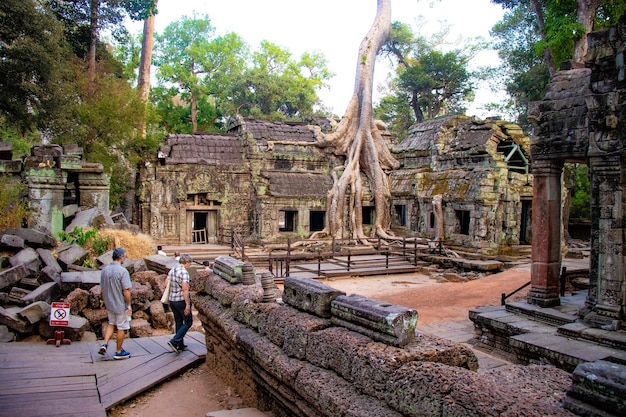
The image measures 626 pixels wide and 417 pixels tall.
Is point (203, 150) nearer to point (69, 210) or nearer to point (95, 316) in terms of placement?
point (69, 210)

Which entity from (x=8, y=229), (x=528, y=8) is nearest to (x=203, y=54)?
(x=528, y=8)

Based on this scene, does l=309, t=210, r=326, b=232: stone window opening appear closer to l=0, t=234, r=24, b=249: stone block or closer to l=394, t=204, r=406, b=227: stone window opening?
l=394, t=204, r=406, b=227: stone window opening

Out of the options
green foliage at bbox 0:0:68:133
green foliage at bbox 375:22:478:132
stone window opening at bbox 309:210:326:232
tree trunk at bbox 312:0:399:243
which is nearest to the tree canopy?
green foliage at bbox 375:22:478:132

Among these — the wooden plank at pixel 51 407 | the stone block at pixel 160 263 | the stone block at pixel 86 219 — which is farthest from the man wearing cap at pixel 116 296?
the stone block at pixel 86 219

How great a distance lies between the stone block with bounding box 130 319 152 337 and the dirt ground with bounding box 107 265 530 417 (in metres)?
2.13

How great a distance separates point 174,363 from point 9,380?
1762mm

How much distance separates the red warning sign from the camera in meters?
6.60

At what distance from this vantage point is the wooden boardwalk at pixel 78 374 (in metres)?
4.52

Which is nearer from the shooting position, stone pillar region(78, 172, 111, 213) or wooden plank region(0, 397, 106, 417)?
wooden plank region(0, 397, 106, 417)

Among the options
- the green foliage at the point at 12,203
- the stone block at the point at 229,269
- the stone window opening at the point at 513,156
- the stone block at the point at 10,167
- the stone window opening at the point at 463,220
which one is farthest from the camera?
the stone window opening at the point at 463,220

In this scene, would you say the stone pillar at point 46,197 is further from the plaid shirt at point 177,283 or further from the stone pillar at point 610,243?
the stone pillar at point 610,243

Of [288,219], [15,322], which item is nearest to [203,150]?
[288,219]

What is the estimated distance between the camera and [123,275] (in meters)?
6.13

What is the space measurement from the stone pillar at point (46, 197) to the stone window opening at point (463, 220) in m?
14.0
